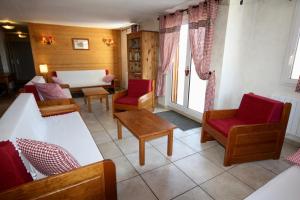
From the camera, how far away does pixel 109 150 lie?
7.72ft

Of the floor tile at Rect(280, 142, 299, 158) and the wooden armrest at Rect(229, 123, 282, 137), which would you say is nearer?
the wooden armrest at Rect(229, 123, 282, 137)

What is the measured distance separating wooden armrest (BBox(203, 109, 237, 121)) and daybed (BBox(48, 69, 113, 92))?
393 centimetres

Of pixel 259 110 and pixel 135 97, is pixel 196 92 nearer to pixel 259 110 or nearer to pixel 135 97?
pixel 135 97

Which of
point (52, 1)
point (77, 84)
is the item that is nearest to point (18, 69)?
point (77, 84)

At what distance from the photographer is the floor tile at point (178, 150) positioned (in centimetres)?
222

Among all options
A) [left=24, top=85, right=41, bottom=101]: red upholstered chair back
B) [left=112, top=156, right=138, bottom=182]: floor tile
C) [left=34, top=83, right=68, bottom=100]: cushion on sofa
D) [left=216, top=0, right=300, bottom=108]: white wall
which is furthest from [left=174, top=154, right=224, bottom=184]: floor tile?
[left=24, top=85, right=41, bottom=101]: red upholstered chair back

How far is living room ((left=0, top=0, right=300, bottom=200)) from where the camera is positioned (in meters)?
1.10

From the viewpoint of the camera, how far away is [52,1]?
293cm

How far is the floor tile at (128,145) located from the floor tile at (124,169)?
17 centimetres

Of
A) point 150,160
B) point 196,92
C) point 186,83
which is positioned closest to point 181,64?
point 186,83

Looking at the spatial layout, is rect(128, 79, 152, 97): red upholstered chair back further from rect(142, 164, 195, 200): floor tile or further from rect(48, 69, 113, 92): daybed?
rect(48, 69, 113, 92): daybed

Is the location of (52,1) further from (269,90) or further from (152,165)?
(269,90)

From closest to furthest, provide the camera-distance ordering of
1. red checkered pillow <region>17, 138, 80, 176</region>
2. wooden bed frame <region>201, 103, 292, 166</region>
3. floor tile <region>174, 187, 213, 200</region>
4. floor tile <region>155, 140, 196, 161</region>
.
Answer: red checkered pillow <region>17, 138, 80, 176</region> < floor tile <region>174, 187, 213, 200</region> < wooden bed frame <region>201, 103, 292, 166</region> < floor tile <region>155, 140, 196, 161</region>

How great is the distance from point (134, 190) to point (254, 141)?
1.44 meters
